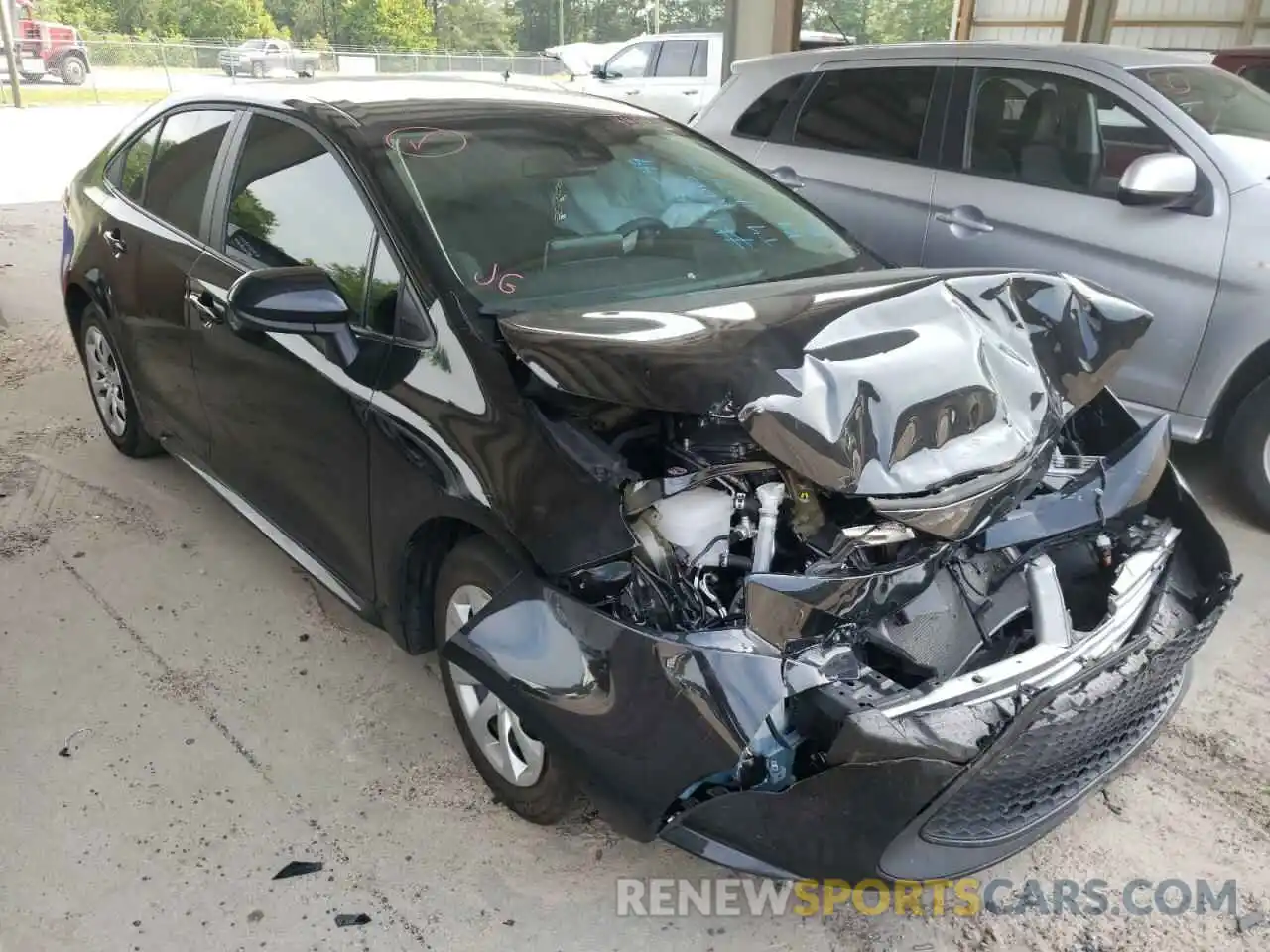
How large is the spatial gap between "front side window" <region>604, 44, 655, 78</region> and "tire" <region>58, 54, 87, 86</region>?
16974 millimetres

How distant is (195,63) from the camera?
26984 millimetres

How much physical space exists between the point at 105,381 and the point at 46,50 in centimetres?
2547

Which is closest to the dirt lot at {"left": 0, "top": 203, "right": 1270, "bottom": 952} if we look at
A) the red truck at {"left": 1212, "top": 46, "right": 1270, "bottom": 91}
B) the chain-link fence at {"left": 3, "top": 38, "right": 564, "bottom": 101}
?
the red truck at {"left": 1212, "top": 46, "right": 1270, "bottom": 91}

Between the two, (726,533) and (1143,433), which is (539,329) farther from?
(1143,433)

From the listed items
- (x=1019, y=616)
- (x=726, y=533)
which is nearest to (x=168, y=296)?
(x=726, y=533)

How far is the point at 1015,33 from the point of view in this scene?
14805mm

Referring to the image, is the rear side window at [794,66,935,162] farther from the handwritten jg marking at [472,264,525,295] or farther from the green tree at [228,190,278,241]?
the green tree at [228,190,278,241]

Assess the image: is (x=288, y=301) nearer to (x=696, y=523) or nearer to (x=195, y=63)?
(x=696, y=523)

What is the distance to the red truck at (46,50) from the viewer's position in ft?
79.3

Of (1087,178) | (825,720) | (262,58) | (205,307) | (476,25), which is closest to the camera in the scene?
(825,720)

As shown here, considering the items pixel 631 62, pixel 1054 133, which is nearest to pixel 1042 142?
pixel 1054 133

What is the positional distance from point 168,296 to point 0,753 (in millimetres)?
1507

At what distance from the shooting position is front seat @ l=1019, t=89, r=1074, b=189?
430 cm

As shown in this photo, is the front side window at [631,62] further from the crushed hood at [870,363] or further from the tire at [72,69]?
the tire at [72,69]
